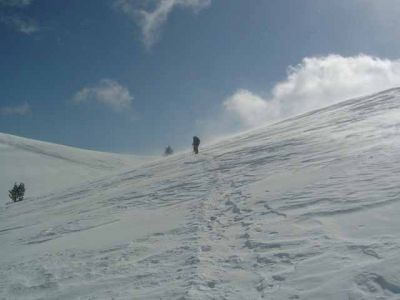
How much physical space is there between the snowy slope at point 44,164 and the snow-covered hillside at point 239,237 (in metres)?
39.6

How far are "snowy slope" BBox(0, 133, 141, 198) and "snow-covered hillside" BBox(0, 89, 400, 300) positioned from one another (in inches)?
1560

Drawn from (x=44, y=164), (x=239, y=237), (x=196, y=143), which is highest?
(x=44, y=164)

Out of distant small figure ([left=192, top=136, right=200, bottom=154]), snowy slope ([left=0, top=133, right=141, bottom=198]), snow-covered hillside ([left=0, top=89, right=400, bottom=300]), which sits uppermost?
snowy slope ([left=0, top=133, right=141, bottom=198])

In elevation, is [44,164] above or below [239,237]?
above

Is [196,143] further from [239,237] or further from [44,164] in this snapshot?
[44,164]

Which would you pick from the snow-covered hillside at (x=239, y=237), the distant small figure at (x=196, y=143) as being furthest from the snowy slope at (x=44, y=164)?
the snow-covered hillside at (x=239, y=237)

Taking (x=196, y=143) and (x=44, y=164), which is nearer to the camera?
(x=196, y=143)

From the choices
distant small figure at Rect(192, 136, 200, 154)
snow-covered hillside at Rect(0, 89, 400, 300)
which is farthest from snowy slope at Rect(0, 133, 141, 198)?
snow-covered hillside at Rect(0, 89, 400, 300)

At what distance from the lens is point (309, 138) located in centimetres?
2395

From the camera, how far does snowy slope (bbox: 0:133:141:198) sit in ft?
210

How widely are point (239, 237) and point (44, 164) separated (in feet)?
237

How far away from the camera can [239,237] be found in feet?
32.1

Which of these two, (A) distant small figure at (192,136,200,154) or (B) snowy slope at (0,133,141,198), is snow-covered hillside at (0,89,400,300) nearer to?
(A) distant small figure at (192,136,200,154)

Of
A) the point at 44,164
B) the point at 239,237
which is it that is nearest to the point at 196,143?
the point at 239,237
